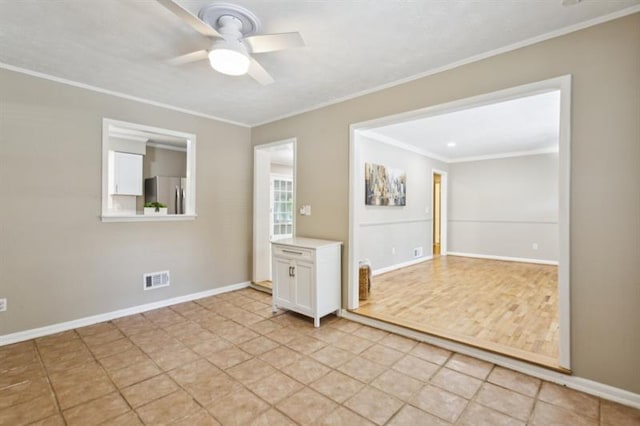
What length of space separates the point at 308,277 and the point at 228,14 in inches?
95.6

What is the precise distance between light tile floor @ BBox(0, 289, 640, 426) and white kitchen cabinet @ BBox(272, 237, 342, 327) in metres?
0.30

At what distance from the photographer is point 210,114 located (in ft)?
13.7

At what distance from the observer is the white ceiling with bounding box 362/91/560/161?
3.76 m

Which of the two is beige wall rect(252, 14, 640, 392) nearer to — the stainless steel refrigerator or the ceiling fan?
the ceiling fan

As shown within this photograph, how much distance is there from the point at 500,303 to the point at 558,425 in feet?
7.19

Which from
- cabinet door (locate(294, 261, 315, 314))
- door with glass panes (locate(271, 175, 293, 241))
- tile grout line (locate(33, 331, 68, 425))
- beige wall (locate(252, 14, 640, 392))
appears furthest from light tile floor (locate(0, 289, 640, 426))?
door with glass panes (locate(271, 175, 293, 241))

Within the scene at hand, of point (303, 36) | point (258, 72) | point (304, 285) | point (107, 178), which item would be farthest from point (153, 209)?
point (303, 36)

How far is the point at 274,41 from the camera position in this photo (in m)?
1.91

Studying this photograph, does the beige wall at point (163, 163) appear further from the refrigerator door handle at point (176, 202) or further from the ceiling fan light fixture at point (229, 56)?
the ceiling fan light fixture at point (229, 56)

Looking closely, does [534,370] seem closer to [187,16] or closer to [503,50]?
[503,50]

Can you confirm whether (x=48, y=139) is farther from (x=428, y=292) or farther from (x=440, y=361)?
(x=428, y=292)

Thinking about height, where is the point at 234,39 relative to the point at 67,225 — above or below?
above

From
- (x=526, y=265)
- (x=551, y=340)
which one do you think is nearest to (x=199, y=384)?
(x=551, y=340)

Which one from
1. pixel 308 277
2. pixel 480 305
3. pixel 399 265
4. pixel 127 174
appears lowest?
pixel 480 305
